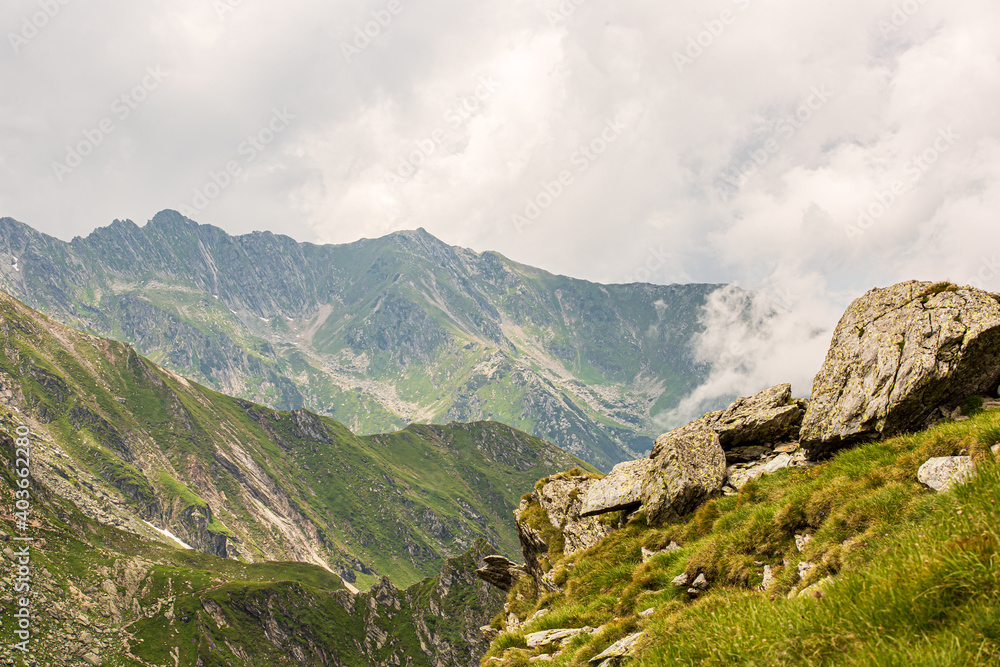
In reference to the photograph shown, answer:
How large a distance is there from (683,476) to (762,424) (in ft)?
19.8

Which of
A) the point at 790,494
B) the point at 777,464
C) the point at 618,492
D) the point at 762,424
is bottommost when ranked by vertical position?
the point at 777,464

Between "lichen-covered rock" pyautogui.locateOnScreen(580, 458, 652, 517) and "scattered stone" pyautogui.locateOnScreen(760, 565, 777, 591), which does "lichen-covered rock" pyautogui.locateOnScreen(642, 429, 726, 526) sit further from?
"scattered stone" pyautogui.locateOnScreen(760, 565, 777, 591)

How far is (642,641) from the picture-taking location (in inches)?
363

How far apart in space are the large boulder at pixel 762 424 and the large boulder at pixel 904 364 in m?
3.71

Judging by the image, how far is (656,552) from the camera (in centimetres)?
2025

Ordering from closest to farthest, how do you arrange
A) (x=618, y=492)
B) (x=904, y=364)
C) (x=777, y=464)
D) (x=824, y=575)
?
(x=824, y=575)
(x=904, y=364)
(x=777, y=464)
(x=618, y=492)

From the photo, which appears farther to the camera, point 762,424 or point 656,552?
point 762,424

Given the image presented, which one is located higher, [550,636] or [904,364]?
[904,364]

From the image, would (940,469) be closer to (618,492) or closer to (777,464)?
(777,464)

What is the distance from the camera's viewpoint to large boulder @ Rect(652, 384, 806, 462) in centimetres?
2575

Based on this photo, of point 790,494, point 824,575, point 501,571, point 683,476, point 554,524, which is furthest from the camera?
point 501,571

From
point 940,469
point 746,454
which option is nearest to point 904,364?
point 940,469

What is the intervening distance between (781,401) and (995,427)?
633 inches

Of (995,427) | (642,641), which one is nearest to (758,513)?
(995,427)
